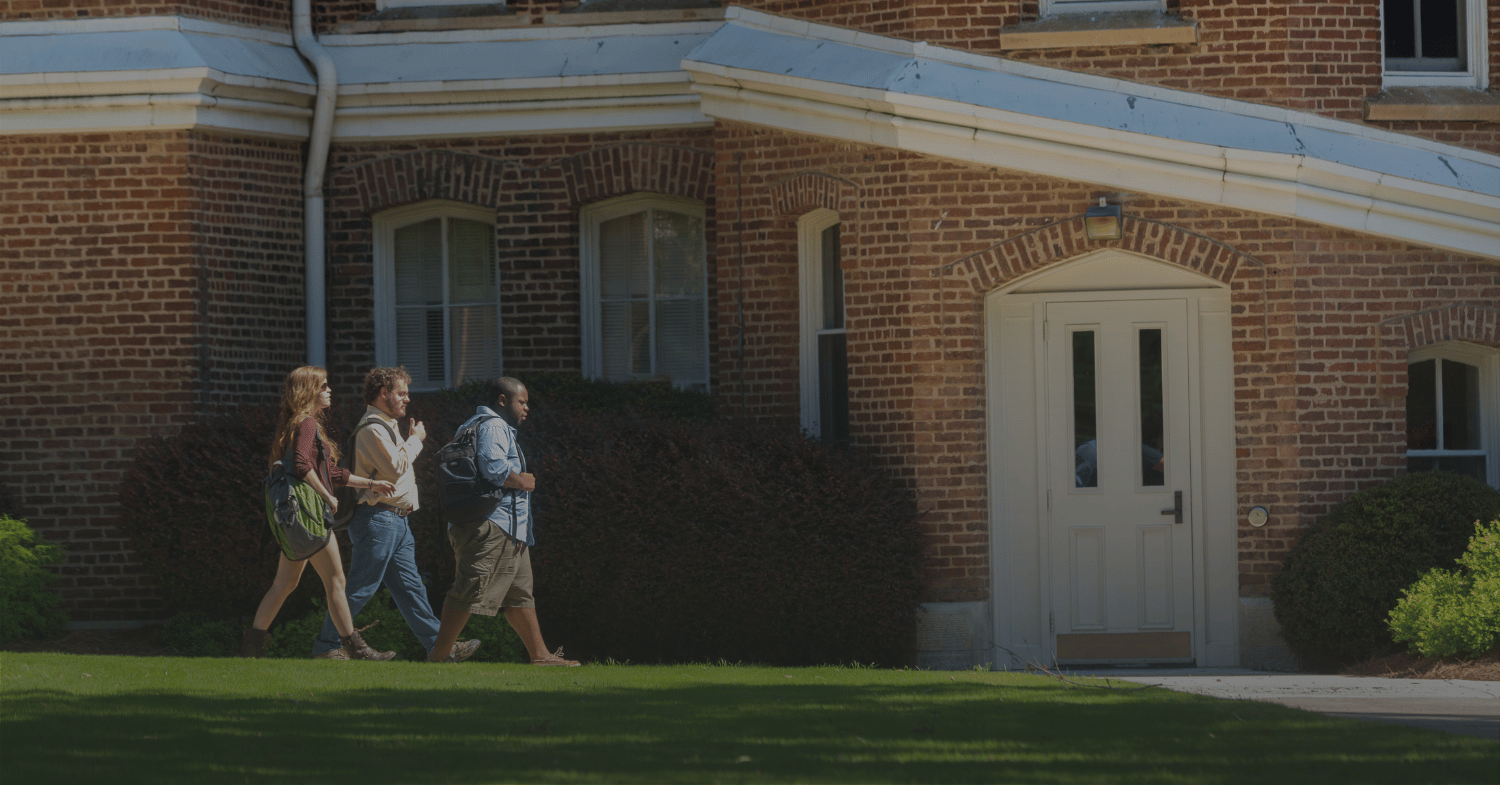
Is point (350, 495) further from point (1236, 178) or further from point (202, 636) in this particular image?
point (1236, 178)

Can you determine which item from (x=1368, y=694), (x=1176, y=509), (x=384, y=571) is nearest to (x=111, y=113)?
(x=384, y=571)

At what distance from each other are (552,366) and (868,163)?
11.0ft

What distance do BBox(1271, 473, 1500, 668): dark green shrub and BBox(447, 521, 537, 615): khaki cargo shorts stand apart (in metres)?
4.78

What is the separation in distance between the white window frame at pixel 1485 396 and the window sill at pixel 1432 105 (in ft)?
5.02

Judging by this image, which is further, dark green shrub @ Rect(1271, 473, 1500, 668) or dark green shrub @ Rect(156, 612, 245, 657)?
dark green shrub @ Rect(156, 612, 245, 657)

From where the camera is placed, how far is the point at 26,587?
36.4 feet

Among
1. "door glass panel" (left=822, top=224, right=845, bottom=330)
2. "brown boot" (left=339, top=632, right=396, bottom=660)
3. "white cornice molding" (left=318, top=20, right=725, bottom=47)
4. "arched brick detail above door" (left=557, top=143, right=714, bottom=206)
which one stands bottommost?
"brown boot" (left=339, top=632, right=396, bottom=660)

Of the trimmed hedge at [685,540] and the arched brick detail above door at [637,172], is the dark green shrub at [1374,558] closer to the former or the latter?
the trimmed hedge at [685,540]

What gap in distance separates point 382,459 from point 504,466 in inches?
29.1

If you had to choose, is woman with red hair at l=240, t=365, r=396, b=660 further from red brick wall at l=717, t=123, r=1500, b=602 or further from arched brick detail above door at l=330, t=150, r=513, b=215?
arched brick detail above door at l=330, t=150, r=513, b=215

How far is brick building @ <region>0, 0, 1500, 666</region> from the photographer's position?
10734 millimetres

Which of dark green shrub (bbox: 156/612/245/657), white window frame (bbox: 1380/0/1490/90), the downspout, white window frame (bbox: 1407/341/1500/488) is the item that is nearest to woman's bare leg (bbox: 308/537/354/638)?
dark green shrub (bbox: 156/612/245/657)

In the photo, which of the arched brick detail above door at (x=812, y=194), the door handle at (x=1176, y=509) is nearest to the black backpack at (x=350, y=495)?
the arched brick detail above door at (x=812, y=194)

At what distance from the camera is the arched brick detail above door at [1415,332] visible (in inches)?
424
